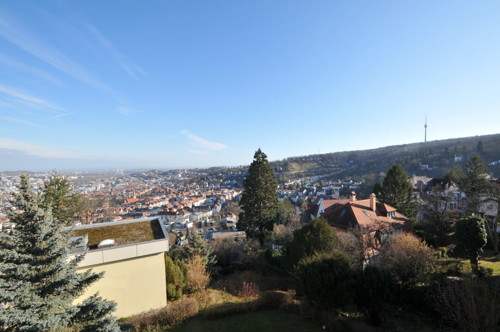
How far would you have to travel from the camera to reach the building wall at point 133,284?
418 inches

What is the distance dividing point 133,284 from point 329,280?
9505 mm

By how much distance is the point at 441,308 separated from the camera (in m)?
8.25

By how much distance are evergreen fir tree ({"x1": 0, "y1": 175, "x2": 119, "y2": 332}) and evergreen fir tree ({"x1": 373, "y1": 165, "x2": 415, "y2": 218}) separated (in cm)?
3047

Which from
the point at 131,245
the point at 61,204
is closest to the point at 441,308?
the point at 131,245

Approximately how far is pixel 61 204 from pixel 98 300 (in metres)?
12.5

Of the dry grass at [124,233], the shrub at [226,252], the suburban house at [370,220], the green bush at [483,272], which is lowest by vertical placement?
the shrub at [226,252]

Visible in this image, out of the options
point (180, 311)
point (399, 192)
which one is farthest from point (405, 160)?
point (180, 311)

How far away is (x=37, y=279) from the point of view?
6.31 meters

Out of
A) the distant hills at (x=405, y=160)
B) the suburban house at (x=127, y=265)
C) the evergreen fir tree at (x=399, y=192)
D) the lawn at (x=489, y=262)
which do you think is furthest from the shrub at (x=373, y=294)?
the distant hills at (x=405, y=160)

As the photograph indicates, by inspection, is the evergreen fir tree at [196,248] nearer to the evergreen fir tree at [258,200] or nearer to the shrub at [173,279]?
the shrub at [173,279]

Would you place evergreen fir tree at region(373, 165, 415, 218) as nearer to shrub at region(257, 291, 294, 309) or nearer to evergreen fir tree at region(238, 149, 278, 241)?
evergreen fir tree at region(238, 149, 278, 241)

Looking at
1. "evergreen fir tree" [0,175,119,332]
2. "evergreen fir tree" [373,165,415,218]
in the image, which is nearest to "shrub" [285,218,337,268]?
"evergreen fir tree" [0,175,119,332]

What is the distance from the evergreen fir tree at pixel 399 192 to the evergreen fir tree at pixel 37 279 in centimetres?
3047

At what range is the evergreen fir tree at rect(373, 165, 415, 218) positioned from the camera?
89.4ft
